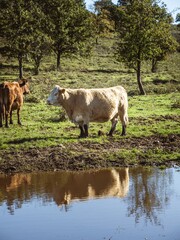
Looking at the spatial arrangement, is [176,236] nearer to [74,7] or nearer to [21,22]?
[21,22]

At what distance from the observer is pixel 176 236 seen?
8.91 m

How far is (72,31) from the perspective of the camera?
5441 centimetres

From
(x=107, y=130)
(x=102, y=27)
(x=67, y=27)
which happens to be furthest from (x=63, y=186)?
(x=102, y=27)

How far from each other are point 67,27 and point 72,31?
2.60ft

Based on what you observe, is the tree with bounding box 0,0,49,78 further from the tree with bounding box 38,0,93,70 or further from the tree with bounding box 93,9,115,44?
the tree with bounding box 93,9,115,44

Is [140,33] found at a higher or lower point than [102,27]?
lower

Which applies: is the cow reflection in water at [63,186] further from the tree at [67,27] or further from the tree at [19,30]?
the tree at [67,27]

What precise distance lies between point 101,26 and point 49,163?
63.5 meters

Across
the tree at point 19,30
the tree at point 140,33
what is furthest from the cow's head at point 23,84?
the tree at point 19,30

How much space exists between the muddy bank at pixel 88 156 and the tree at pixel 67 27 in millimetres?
36590

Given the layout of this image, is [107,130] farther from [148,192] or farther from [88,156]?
[148,192]

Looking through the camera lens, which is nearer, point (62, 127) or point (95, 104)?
point (95, 104)

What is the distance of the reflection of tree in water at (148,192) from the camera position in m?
10.5

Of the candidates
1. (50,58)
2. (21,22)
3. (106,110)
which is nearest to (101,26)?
(50,58)
